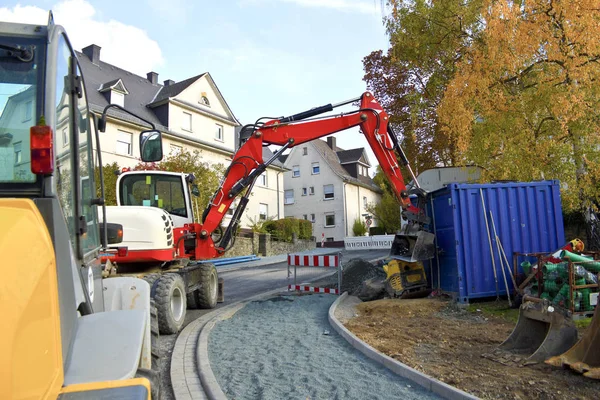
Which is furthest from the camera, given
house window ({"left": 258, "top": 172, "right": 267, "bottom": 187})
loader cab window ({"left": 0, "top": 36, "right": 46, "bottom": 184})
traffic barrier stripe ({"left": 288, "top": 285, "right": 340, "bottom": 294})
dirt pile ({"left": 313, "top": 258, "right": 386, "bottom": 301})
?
house window ({"left": 258, "top": 172, "right": 267, "bottom": 187})

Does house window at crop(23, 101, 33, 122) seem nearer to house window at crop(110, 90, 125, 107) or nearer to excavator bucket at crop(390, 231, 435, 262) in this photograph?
excavator bucket at crop(390, 231, 435, 262)

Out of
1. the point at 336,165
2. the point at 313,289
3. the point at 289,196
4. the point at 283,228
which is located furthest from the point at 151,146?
the point at 289,196

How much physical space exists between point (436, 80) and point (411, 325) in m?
10.3

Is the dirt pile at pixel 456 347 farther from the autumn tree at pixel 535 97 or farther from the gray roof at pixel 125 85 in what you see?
the gray roof at pixel 125 85

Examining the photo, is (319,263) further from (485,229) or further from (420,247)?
(485,229)

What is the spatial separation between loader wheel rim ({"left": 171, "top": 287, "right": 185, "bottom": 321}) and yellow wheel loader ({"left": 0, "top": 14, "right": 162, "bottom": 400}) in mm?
5083

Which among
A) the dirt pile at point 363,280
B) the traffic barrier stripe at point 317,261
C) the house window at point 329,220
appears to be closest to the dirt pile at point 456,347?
the dirt pile at point 363,280

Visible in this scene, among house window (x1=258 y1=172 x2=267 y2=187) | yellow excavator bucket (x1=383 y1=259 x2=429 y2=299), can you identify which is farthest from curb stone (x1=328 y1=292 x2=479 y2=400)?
house window (x1=258 y1=172 x2=267 y2=187)

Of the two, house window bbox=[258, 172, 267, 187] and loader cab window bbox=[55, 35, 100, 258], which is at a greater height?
house window bbox=[258, 172, 267, 187]

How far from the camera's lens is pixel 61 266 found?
7.40 feet

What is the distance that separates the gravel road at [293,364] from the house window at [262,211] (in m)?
28.5

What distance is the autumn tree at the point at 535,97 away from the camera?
10.9m

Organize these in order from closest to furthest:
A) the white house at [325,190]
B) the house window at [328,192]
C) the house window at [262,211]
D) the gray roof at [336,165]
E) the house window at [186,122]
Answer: the house window at [186,122]
the house window at [262,211]
the white house at [325,190]
the house window at [328,192]
the gray roof at [336,165]

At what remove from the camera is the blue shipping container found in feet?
30.7
